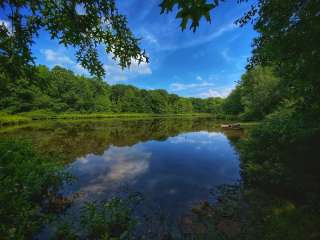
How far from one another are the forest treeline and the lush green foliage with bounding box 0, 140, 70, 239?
278 cm

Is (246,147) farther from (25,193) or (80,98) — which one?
(80,98)

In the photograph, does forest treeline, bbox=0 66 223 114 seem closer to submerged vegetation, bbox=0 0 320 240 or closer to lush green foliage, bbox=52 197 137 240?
submerged vegetation, bbox=0 0 320 240

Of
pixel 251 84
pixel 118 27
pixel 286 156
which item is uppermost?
pixel 251 84

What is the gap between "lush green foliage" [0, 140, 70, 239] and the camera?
421 cm

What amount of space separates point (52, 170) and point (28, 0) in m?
5.92

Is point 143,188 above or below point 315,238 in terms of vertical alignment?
below

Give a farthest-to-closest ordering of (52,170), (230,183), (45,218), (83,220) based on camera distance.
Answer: (230,183) → (52,170) → (45,218) → (83,220)

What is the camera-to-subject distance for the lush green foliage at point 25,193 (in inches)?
166

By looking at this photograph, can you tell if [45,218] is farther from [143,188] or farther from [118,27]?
[118,27]

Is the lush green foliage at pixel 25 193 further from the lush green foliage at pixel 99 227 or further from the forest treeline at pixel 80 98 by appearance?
the forest treeline at pixel 80 98

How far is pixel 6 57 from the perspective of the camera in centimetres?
289

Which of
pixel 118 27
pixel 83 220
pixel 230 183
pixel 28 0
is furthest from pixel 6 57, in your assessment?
pixel 230 183

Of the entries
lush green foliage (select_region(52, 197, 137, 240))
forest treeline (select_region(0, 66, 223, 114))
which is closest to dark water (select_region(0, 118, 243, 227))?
lush green foliage (select_region(52, 197, 137, 240))

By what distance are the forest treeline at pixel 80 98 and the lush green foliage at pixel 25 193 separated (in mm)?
2785
